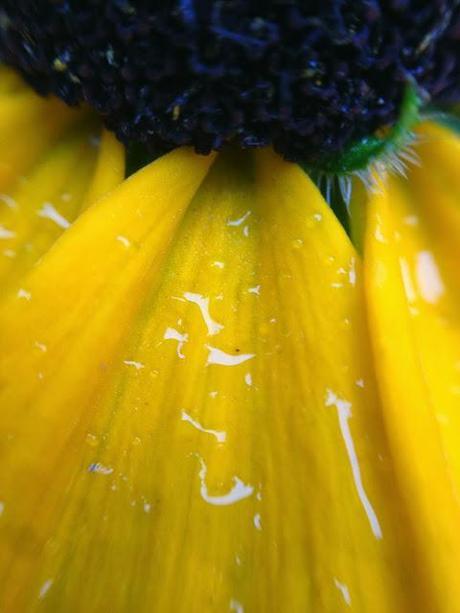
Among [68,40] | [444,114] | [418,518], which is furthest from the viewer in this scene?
[444,114]

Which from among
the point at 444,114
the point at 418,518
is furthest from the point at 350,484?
the point at 444,114

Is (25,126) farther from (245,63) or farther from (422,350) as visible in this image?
(422,350)

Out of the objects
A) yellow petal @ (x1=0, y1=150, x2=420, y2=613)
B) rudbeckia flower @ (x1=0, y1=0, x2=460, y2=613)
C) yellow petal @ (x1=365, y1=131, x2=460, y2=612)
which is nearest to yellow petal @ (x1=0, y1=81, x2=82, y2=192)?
rudbeckia flower @ (x1=0, y1=0, x2=460, y2=613)

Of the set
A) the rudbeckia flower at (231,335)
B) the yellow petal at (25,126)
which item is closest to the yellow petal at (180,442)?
the rudbeckia flower at (231,335)

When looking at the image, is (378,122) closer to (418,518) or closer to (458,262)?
(458,262)

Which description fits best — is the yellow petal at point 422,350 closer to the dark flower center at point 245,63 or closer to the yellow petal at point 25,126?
the dark flower center at point 245,63

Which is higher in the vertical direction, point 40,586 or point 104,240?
point 104,240
